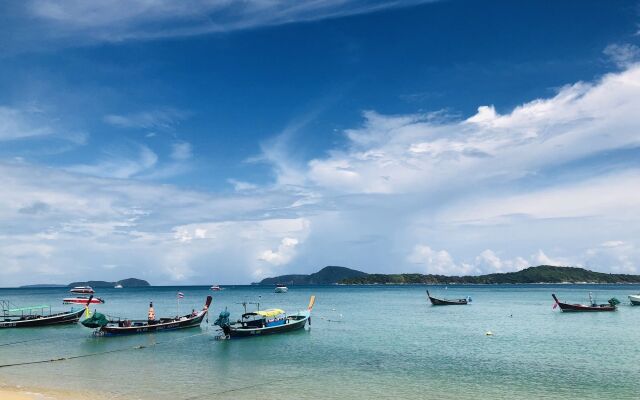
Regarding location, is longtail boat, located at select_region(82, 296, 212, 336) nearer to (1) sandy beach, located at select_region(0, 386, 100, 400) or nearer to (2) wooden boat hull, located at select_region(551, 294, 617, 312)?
(1) sandy beach, located at select_region(0, 386, 100, 400)

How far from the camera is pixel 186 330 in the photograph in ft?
156

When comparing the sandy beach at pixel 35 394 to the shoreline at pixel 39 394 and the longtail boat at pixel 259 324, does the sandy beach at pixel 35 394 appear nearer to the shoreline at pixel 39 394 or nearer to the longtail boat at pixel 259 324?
the shoreline at pixel 39 394

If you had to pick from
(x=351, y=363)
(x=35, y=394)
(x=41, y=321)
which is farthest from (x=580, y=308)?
(x=41, y=321)

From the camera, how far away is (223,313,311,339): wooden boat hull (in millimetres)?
41469

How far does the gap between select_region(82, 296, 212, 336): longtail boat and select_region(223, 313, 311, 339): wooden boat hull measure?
6812 mm

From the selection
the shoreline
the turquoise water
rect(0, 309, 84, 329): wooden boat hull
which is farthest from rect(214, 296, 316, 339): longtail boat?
rect(0, 309, 84, 329): wooden boat hull

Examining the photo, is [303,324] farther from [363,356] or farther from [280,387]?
[280,387]

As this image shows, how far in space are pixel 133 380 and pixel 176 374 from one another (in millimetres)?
2491

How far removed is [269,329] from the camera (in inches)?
1704

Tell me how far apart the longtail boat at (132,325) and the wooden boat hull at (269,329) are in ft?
22.3

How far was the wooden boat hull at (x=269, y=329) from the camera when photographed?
41.5 metres

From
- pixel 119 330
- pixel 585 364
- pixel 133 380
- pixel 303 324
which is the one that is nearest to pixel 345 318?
pixel 303 324

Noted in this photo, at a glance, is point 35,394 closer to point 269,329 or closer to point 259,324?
point 259,324

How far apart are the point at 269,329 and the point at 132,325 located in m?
13.1
